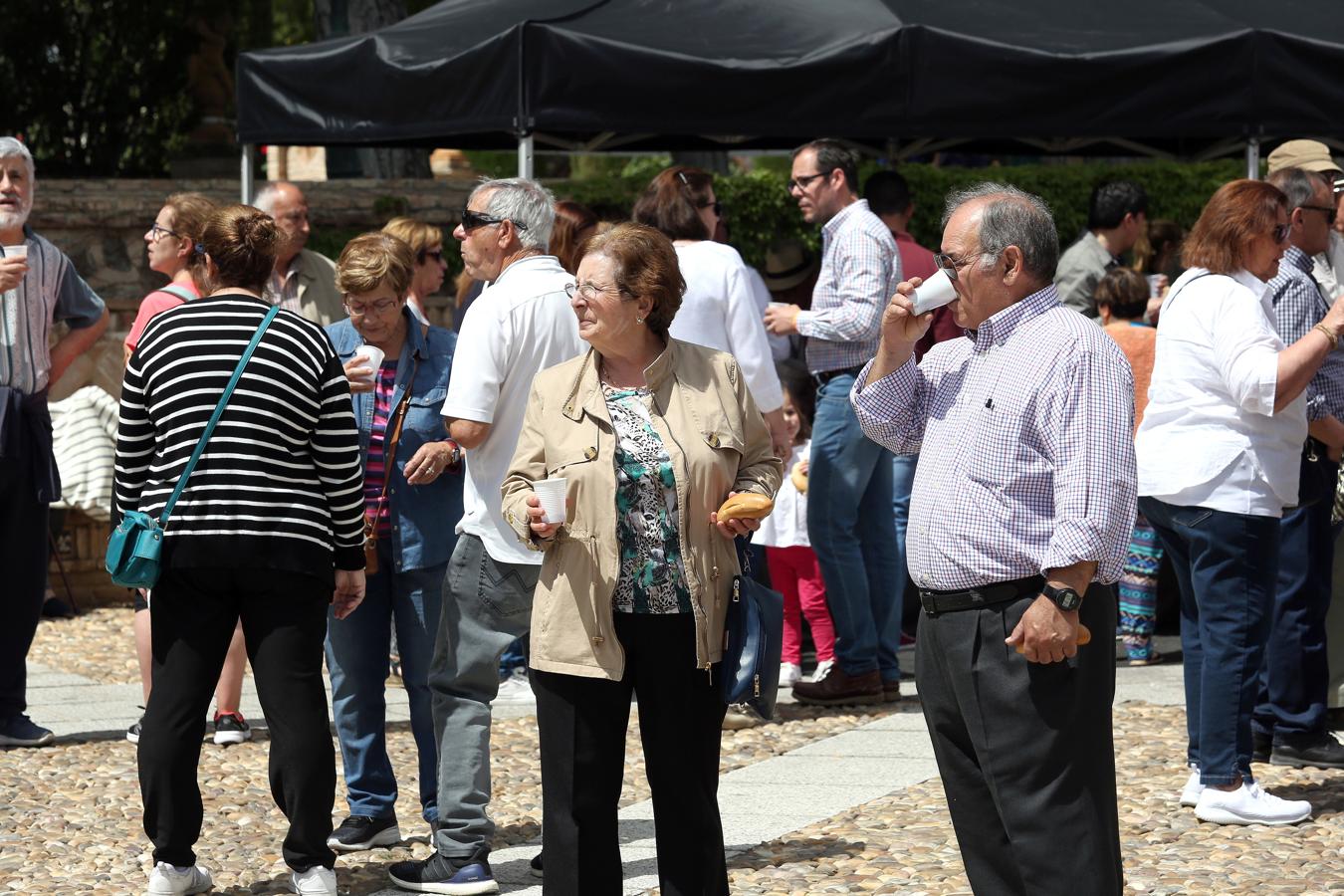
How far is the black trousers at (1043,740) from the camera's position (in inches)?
134

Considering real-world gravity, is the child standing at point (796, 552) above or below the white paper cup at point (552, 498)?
below

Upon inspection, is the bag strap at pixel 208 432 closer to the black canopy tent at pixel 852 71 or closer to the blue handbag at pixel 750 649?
the blue handbag at pixel 750 649

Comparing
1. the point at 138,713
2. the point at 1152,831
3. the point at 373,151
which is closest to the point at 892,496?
the point at 1152,831

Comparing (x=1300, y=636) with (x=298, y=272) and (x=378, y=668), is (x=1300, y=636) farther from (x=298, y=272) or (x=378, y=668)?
(x=298, y=272)

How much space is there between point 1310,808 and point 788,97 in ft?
11.6

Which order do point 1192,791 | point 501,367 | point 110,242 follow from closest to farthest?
point 501,367 < point 1192,791 < point 110,242

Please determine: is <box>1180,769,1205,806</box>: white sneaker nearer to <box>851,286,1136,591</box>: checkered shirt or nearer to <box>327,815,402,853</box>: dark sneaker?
<box>851,286,1136,591</box>: checkered shirt

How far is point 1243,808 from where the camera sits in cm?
505

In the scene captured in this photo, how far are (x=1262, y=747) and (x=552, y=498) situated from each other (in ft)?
10.5

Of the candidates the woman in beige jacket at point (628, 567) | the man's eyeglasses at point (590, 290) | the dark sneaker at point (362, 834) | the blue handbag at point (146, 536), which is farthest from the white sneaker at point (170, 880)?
the man's eyeglasses at point (590, 290)

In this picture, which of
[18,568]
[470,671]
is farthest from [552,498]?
[18,568]

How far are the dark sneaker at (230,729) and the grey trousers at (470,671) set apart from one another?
1950mm

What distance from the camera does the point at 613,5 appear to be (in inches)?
302

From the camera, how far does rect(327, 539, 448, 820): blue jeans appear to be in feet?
16.0
